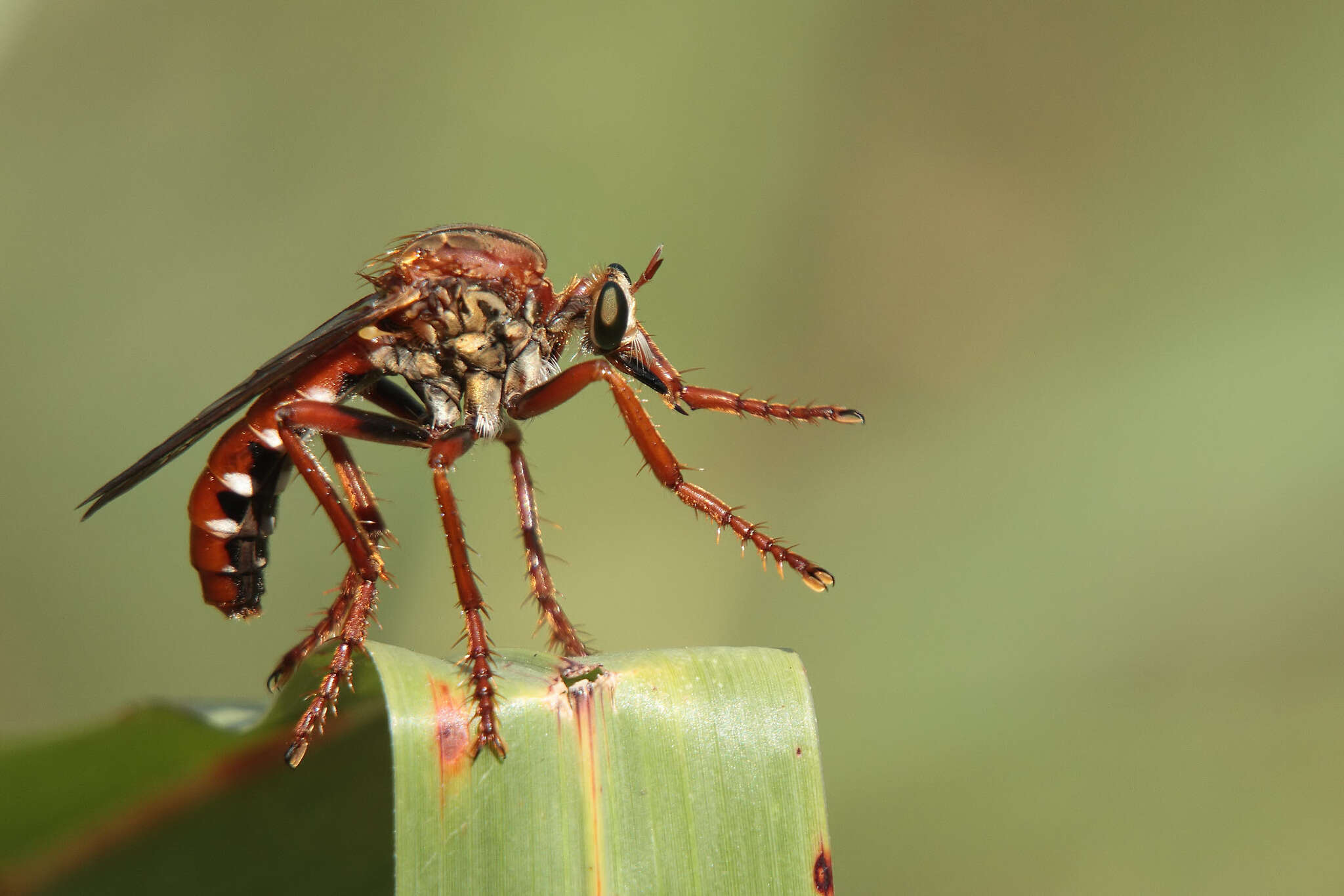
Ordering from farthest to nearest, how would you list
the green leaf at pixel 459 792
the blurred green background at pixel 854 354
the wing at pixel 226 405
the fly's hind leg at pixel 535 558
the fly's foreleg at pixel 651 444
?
the blurred green background at pixel 854 354
the fly's hind leg at pixel 535 558
the fly's foreleg at pixel 651 444
the wing at pixel 226 405
the green leaf at pixel 459 792

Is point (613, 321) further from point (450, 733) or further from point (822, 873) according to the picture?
point (822, 873)

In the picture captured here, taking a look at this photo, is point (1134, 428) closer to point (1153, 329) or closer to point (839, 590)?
→ point (1153, 329)

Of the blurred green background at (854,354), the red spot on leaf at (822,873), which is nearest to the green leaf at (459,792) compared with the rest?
the red spot on leaf at (822,873)

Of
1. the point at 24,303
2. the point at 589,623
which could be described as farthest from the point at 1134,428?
the point at 24,303

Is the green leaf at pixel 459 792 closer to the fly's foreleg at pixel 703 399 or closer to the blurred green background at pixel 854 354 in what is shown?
the fly's foreleg at pixel 703 399

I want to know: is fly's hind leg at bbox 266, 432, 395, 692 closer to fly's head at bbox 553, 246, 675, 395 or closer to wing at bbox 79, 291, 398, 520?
wing at bbox 79, 291, 398, 520

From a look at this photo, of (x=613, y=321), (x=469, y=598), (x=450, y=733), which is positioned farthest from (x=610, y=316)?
(x=450, y=733)
